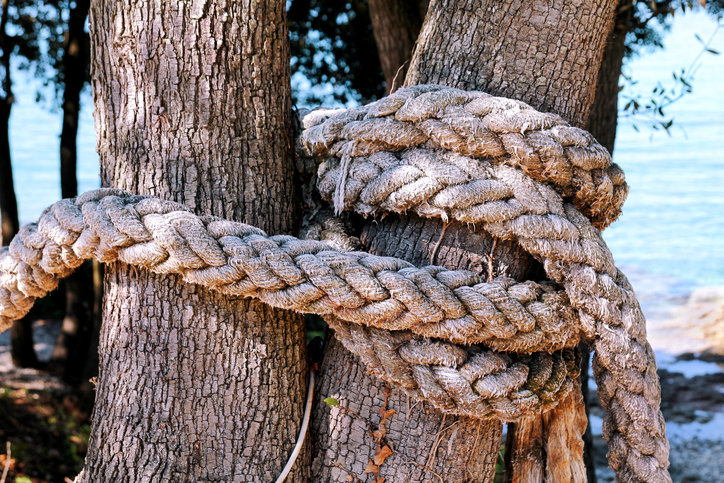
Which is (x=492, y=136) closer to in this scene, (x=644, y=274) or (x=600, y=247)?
(x=600, y=247)

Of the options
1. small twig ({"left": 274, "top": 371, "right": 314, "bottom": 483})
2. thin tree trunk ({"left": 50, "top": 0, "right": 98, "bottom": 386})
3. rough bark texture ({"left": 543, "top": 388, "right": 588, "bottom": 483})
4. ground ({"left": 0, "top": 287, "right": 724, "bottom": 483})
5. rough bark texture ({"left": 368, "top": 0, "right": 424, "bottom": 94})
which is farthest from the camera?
thin tree trunk ({"left": 50, "top": 0, "right": 98, "bottom": 386})

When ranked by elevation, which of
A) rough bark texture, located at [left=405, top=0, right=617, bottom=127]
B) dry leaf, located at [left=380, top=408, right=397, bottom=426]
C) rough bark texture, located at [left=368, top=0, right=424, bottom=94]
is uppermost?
rough bark texture, located at [left=368, top=0, right=424, bottom=94]

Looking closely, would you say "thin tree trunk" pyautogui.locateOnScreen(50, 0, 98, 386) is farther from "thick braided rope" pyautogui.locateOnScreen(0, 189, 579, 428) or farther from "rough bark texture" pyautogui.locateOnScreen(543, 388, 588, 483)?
"rough bark texture" pyautogui.locateOnScreen(543, 388, 588, 483)

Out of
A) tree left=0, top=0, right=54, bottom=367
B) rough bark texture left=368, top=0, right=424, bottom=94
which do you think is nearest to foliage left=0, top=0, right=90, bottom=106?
tree left=0, top=0, right=54, bottom=367

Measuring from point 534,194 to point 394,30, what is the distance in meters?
1.99

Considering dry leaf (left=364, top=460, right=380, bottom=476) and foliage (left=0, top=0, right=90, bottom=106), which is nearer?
dry leaf (left=364, top=460, right=380, bottom=476)

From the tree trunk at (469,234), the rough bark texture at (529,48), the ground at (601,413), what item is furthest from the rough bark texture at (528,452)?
the ground at (601,413)

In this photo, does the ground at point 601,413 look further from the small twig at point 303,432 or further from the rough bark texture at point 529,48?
the rough bark texture at point 529,48

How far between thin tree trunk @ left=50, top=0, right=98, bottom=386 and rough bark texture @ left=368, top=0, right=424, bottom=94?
2200 mm

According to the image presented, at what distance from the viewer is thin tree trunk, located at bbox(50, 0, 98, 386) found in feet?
13.1

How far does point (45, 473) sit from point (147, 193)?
2.97m

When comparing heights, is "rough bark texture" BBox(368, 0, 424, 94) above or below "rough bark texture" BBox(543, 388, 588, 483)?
above

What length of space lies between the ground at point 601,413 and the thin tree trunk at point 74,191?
Result: 192 mm

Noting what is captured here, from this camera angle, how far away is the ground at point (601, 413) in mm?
3561
